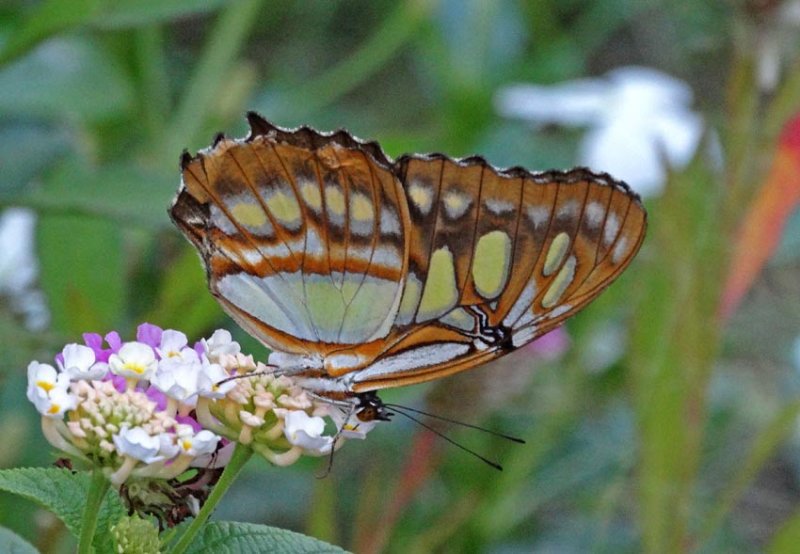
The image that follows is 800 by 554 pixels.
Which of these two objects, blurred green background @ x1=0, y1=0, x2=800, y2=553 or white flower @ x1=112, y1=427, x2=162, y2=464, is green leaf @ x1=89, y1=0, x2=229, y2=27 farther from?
white flower @ x1=112, y1=427, x2=162, y2=464

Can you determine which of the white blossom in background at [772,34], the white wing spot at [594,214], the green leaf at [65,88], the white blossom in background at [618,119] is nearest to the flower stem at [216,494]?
the white wing spot at [594,214]

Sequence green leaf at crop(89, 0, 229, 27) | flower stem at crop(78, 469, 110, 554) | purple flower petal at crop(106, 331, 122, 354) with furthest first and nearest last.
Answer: green leaf at crop(89, 0, 229, 27), purple flower petal at crop(106, 331, 122, 354), flower stem at crop(78, 469, 110, 554)

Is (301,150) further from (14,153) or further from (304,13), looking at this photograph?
(304,13)

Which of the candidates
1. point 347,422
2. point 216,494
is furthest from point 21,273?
point 216,494

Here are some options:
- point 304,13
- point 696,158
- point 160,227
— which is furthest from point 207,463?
point 304,13

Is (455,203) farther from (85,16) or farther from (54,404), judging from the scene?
(85,16)

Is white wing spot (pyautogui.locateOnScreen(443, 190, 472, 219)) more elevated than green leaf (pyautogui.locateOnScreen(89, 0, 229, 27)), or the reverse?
green leaf (pyautogui.locateOnScreen(89, 0, 229, 27))

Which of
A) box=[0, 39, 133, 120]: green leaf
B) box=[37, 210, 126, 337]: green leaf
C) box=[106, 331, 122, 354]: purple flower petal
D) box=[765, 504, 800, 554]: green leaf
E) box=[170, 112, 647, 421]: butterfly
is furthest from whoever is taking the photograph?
box=[0, 39, 133, 120]: green leaf

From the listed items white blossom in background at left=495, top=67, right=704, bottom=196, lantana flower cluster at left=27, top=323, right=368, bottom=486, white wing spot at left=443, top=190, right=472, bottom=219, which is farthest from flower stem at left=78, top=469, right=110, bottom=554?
white blossom in background at left=495, top=67, right=704, bottom=196
